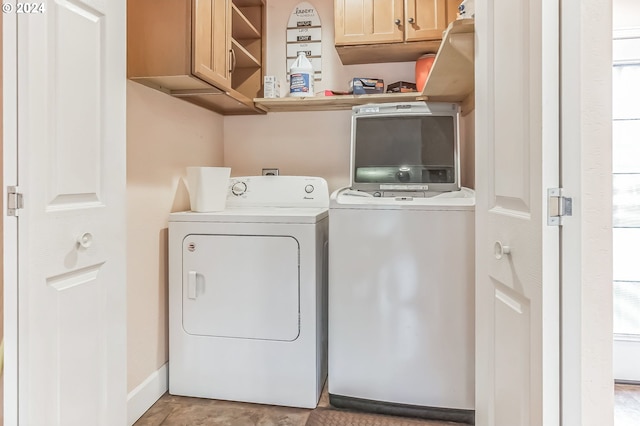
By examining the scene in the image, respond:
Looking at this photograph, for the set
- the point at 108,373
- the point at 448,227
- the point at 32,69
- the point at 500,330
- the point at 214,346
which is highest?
the point at 32,69

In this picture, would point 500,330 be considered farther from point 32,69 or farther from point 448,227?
point 32,69

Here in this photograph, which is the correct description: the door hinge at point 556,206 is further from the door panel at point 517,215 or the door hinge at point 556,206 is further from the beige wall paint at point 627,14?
the beige wall paint at point 627,14

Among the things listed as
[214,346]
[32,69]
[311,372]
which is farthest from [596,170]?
[214,346]

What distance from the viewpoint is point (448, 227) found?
65.7 inches

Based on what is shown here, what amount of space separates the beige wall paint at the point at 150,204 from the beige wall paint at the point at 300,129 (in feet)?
1.80

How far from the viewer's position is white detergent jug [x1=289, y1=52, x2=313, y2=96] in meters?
2.36

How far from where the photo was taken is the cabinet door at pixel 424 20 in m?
2.11

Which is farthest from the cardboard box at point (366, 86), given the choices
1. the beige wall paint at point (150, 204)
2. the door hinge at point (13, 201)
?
the door hinge at point (13, 201)

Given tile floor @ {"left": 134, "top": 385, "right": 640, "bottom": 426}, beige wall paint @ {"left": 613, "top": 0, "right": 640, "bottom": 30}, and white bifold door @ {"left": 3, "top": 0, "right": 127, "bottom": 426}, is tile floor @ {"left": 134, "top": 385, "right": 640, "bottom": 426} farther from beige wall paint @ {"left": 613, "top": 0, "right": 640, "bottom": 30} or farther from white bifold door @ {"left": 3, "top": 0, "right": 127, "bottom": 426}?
beige wall paint @ {"left": 613, "top": 0, "right": 640, "bottom": 30}

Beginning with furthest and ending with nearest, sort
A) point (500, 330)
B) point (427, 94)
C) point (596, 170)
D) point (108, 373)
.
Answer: point (427, 94)
point (108, 373)
point (500, 330)
point (596, 170)

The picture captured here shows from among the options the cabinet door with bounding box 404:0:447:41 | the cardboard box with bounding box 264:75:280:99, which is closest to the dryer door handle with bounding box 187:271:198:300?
the cardboard box with bounding box 264:75:280:99

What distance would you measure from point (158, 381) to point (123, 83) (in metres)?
1.42

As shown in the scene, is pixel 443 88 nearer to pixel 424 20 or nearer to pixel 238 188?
pixel 424 20

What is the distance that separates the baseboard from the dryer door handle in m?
0.42
